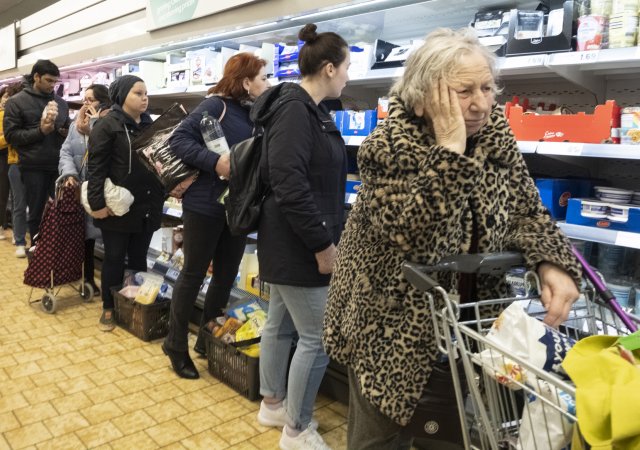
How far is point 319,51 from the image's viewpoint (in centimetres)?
207

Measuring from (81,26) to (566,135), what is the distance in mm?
5904

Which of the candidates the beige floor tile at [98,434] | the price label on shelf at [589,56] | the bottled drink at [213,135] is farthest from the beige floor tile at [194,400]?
the price label on shelf at [589,56]

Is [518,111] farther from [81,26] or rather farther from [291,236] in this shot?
[81,26]

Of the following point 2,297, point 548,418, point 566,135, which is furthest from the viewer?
point 2,297

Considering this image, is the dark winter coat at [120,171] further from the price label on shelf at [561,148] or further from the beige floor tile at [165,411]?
the price label on shelf at [561,148]

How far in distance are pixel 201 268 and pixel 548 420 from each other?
2.16m

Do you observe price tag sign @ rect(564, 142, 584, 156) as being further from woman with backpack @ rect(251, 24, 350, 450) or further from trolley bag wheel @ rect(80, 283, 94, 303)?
trolley bag wheel @ rect(80, 283, 94, 303)

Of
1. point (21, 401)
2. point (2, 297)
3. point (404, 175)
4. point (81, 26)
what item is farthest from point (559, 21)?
point (81, 26)

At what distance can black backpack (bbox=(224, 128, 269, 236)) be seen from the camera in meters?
2.15

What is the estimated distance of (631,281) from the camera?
2238mm

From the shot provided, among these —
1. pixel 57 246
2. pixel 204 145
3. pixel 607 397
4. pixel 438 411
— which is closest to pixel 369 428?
→ pixel 438 411

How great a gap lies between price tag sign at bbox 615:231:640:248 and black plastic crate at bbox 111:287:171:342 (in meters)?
2.64

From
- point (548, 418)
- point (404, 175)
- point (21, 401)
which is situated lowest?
point (21, 401)

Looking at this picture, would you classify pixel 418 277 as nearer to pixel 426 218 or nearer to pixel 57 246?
pixel 426 218
